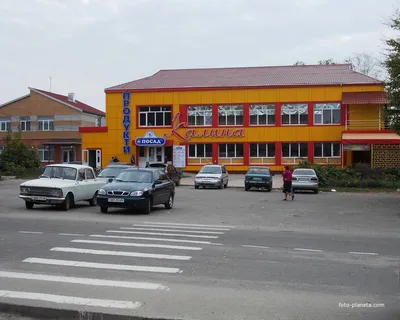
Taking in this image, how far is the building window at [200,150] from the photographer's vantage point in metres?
50.5

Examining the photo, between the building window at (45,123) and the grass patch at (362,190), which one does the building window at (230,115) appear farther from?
the building window at (45,123)

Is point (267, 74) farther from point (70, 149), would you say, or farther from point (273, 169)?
point (70, 149)

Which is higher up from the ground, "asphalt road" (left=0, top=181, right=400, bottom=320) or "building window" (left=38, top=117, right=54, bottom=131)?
"building window" (left=38, top=117, right=54, bottom=131)

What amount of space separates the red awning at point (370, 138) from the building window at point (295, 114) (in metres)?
4.78

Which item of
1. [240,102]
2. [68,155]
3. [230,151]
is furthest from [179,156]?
[68,155]

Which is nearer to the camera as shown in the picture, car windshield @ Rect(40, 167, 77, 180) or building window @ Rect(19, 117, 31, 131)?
car windshield @ Rect(40, 167, 77, 180)

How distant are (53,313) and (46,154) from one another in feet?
205

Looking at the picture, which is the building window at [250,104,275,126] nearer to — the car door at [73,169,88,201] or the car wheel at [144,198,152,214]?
the car door at [73,169,88,201]

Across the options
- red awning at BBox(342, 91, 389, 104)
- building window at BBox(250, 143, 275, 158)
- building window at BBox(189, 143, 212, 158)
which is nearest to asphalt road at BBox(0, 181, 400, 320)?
red awning at BBox(342, 91, 389, 104)

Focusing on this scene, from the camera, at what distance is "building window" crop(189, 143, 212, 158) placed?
166 feet

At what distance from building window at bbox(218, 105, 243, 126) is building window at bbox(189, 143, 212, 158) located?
8.82ft

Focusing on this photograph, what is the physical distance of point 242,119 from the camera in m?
49.9

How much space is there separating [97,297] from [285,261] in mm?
3943

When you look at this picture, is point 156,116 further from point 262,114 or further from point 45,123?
point 45,123
